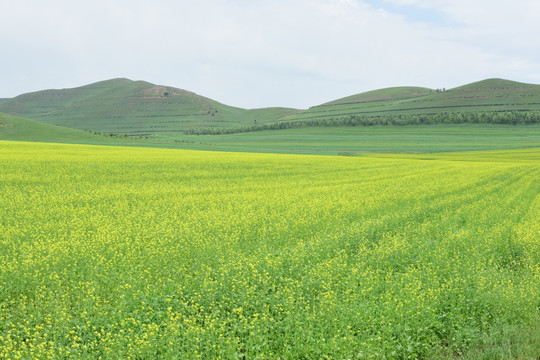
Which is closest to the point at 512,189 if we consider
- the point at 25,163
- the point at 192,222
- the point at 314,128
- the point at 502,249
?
the point at 502,249

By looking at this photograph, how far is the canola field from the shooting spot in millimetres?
6945

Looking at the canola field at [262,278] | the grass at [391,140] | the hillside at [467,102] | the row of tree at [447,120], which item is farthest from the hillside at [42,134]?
the hillside at [467,102]

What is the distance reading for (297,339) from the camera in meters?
6.85

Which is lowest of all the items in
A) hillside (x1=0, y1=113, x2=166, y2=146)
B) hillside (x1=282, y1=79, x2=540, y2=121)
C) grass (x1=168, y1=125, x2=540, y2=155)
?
grass (x1=168, y1=125, x2=540, y2=155)

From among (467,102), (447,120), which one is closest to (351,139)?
(447,120)

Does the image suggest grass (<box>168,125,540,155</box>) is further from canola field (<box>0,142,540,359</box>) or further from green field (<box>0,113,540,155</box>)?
canola field (<box>0,142,540,359</box>)

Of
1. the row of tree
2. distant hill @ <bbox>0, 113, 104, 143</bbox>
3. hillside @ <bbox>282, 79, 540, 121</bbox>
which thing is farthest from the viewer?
hillside @ <bbox>282, 79, 540, 121</bbox>

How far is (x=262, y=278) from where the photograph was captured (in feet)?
31.0

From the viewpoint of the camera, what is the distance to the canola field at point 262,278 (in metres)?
6.95

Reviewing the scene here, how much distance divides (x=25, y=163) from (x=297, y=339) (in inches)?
1110

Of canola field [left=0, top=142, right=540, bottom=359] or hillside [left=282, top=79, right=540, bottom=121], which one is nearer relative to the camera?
canola field [left=0, top=142, right=540, bottom=359]

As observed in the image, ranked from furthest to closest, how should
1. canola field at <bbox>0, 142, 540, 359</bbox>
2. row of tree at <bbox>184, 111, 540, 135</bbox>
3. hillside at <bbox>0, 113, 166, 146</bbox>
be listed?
row of tree at <bbox>184, 111, 540, 135</bbox> < hillside at <bbox>0, 113, 166, 146</bbox> < canola field at <bbox>0, 142, 540, 359</bbox>

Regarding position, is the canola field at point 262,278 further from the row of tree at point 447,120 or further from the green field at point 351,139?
the row of tree at point 447,120

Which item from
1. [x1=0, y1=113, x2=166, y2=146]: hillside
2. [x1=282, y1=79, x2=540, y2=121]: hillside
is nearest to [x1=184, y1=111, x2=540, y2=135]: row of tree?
[x1=282, y1=79, x2=540, y2=121]: hillside
